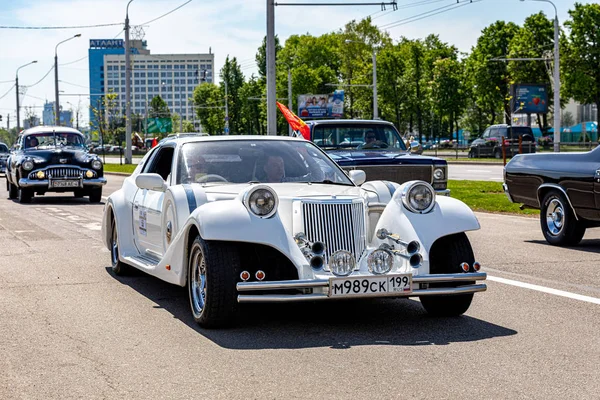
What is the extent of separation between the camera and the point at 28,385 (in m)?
5.40

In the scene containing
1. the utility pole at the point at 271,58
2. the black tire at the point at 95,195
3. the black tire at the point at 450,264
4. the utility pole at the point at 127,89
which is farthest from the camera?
the utility pole at the point at 127,89

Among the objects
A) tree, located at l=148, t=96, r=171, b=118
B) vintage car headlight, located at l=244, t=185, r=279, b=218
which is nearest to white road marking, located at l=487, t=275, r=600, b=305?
vintage car headlight, located at l=244, t=185, r=279, b=218

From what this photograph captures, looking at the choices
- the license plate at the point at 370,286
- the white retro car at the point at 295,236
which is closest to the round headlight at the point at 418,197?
the white retro car at the point at 295,236

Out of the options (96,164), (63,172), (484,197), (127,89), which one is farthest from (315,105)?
(484,197)

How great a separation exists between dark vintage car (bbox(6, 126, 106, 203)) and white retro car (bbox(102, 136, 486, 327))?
14.9 m

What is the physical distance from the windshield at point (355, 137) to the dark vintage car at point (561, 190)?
3637 millimetres

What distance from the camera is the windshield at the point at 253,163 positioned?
8.12 metres

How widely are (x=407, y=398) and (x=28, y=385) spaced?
6.78 feet

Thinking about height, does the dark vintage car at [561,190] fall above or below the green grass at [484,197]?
above

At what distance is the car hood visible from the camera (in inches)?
619

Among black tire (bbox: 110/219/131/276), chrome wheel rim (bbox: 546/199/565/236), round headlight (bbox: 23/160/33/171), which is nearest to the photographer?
black tire (bbox: 110/219/131/276)

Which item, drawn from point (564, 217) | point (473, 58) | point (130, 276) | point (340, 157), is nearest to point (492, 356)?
point (130, 276)

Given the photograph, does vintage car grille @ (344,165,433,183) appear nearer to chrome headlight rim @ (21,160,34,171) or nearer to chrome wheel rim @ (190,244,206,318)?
chrome wheel rim @ (190,244,206,318)

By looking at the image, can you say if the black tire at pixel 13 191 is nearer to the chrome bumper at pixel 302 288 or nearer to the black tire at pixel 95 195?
the black tire at pixel 95 195
